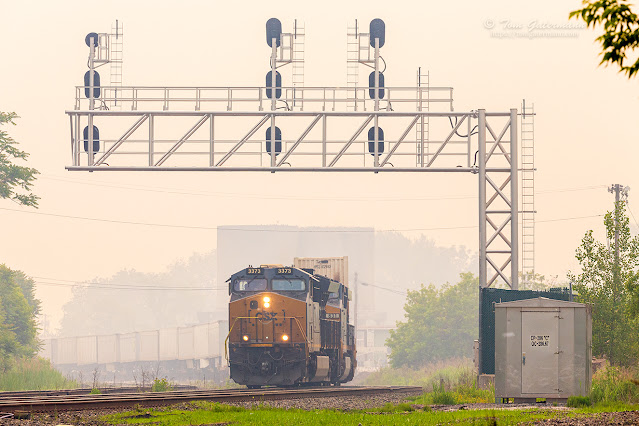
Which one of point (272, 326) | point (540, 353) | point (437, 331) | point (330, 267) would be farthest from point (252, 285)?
point (437, 331)

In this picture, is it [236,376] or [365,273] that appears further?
[365,273]

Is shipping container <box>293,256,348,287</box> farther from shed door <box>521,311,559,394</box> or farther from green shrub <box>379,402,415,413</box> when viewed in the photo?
green shrub <box>379,402,415,413</box>

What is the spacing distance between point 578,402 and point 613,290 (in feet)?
27.7

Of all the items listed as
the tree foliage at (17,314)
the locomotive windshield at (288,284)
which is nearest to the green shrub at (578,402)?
the locomotive windshield at (288,284)

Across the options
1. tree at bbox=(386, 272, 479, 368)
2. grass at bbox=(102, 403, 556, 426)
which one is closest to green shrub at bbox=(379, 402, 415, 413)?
grass at bbox=(102, 403, 556, 426)

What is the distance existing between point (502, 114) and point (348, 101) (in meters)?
5.13

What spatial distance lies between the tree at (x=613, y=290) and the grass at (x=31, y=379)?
21366mm

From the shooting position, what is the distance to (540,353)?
21.2 metres

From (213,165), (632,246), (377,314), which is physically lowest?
(377,314)

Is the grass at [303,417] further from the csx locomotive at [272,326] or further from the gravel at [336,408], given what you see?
the csx locomotive at [272,326]

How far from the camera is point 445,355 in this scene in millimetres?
66625

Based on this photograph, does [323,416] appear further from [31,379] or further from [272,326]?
[31,379]

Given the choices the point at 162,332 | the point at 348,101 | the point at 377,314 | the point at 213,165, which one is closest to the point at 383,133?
the point at 348,101

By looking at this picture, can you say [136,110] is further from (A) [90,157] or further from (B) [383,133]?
(B) [383,133]
